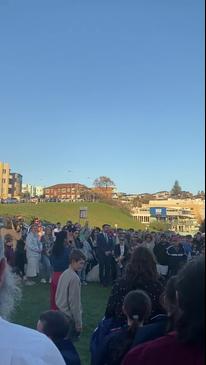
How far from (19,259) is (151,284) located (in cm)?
1153

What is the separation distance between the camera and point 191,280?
1.45m

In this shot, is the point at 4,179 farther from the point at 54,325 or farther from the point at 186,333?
the point at 186,333

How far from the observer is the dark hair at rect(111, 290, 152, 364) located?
337 centimetres

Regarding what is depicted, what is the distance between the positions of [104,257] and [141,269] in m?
12.0

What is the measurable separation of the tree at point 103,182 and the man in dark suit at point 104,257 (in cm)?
10427

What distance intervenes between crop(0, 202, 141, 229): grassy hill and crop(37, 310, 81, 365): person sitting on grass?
2653 inches

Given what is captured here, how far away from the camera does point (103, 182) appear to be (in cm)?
12338

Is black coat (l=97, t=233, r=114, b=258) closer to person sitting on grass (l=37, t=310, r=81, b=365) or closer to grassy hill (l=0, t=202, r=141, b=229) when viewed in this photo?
person sitting on grass (l=37, t=310, r=81, b=365)

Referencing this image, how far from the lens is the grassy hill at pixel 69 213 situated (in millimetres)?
73312

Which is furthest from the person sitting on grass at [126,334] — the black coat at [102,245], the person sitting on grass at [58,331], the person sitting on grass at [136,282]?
the black coat at [102,245]

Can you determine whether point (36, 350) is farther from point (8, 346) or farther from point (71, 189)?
point (71, 189)

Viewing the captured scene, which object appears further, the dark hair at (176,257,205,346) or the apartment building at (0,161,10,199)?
the apartment building at (0,161,10,199)

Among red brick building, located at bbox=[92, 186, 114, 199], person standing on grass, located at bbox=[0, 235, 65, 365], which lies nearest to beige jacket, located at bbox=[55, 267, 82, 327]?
person standing on grass, located at bbox=[0, 235, 65, 365]

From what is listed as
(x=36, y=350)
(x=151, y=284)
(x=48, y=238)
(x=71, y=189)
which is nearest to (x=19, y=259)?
(x=48, y=238)
